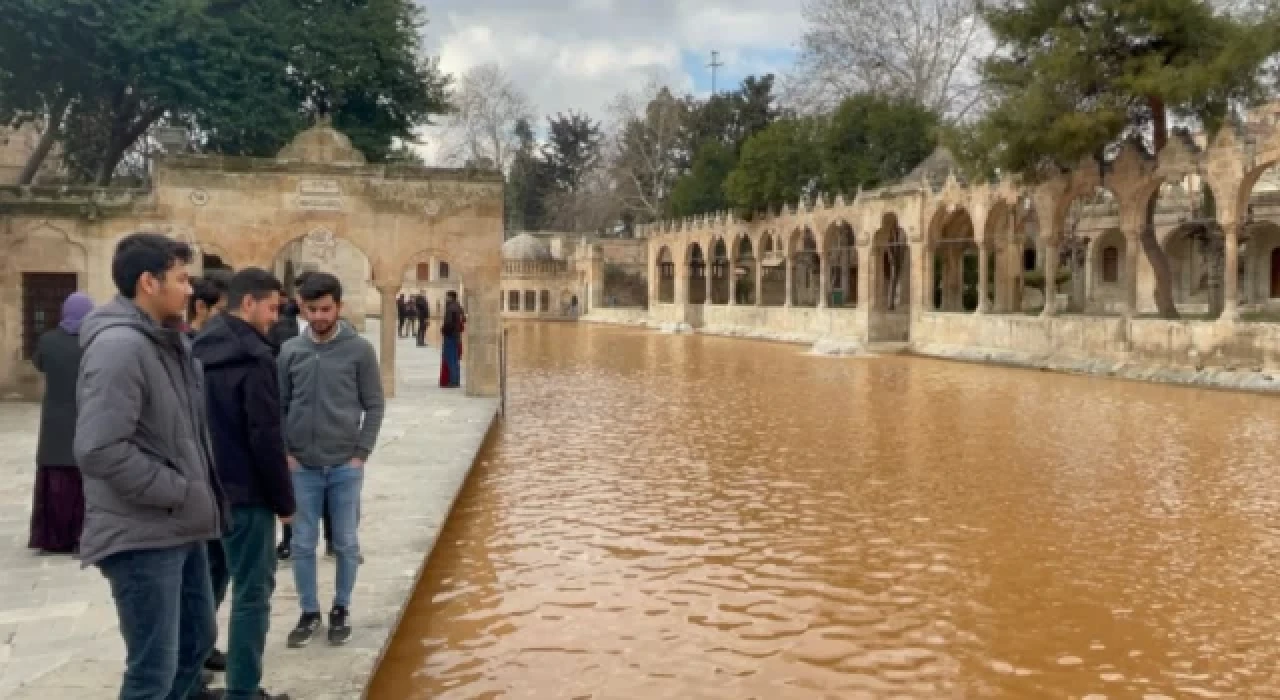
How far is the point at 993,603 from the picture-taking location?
18.7 ft

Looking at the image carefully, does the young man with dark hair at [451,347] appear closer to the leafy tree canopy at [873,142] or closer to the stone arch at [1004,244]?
the stone arch at [1004,244]

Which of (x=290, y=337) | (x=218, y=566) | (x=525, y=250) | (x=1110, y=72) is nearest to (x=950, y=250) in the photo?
(x=1110, y=72)

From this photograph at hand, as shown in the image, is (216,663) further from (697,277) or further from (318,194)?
(697,277)

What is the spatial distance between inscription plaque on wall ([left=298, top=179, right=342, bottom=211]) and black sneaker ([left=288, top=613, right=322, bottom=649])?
34.5 ft

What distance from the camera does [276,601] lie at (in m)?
5.07

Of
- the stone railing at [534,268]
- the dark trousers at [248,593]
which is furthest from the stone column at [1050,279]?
the stone railing at [534,268]

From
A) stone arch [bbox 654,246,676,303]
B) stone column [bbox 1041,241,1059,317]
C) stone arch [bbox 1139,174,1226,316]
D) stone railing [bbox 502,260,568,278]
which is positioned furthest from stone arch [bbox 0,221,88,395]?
stone railing [bbox 502,260,568,278]

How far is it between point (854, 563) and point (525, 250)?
177ft

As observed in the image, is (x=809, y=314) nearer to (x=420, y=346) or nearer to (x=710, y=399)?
(x=420, y=346)

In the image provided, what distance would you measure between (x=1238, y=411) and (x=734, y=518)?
412 inches

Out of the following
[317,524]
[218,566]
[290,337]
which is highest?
[290,337]

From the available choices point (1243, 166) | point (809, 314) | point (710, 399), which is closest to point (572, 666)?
point (710, 399)

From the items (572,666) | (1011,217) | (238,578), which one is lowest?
(572,666)

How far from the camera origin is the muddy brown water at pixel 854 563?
470cm
